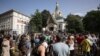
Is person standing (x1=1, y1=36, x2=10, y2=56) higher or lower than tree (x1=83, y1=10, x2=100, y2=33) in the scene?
lower

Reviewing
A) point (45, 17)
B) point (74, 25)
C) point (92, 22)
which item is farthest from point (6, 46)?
point (45, 17)

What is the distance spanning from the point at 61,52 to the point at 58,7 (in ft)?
428

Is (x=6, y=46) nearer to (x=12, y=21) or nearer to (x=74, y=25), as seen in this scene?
(x=12, y=21)

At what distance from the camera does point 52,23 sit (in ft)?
363

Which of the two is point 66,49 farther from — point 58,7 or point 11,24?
point 58,7

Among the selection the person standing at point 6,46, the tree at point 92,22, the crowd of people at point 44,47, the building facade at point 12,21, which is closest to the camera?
the crowd of people at point 44,47

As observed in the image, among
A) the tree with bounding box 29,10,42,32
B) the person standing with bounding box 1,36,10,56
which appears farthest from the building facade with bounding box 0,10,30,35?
the person standing with bounding box 1,36,10,56

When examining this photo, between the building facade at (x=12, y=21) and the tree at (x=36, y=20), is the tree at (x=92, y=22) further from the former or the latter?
the building facade at (x=12, y=21)

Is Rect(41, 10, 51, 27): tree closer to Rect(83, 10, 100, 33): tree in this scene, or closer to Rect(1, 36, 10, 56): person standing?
Rect(83, 10, 100, 33): tree

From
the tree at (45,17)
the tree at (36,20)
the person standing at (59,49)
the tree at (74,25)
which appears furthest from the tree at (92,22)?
the person standing at (59,49)

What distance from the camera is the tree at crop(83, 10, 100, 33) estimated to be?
3529 inches

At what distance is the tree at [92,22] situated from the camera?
89625 mm

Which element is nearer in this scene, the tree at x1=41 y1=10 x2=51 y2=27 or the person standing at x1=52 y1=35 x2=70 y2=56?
the person standing at x1=52 y1=35 x2=70 y2=56

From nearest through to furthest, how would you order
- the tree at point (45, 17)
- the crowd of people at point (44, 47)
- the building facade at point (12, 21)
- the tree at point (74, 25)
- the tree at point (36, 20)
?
the crowd of people at point (44, 47) → the tree at point (36, 20) → the building facade at point (12, 21) → the tree at point (74, 25) → the tree at point (45, 17)
